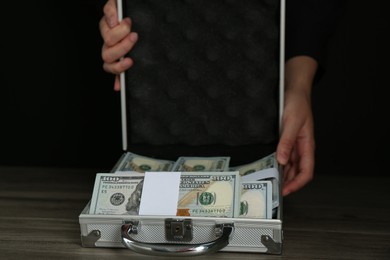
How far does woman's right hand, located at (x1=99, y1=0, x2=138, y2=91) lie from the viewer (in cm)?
168

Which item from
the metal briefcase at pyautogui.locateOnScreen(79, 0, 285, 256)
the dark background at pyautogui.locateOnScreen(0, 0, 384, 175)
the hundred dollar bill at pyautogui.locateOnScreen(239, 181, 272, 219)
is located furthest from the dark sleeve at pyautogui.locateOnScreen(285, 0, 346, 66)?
the hundred dollar bill at pyautogui.locateOnScreen(239, 181, 272, 219)

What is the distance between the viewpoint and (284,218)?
1482 millimetres

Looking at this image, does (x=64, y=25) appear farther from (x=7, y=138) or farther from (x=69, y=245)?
(x=69, y=245)

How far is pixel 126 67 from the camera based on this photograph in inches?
67.3

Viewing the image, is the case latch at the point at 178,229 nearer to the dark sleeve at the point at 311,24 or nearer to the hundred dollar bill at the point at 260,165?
the hundred dollar bill at the point at 260,165

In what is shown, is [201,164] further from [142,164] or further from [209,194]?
[209,194]

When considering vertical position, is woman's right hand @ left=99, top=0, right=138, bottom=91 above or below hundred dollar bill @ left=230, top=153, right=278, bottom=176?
above

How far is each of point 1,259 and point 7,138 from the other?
1255mm

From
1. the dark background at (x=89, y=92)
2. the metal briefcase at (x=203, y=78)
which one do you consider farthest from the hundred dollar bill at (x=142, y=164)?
the dark background at (x=89, y=92)

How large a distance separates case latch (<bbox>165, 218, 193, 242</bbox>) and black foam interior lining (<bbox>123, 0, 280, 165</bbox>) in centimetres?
49

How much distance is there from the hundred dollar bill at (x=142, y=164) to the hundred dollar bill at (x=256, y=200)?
1.00 feet

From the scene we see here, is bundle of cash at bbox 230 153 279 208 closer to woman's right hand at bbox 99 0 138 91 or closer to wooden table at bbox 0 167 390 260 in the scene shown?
wooden table at bbox 0 167 390 260

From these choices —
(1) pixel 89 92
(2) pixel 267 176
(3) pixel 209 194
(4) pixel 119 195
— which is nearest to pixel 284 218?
(2) pixel 267 176

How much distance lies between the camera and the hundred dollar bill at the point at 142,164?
5.32 feet
